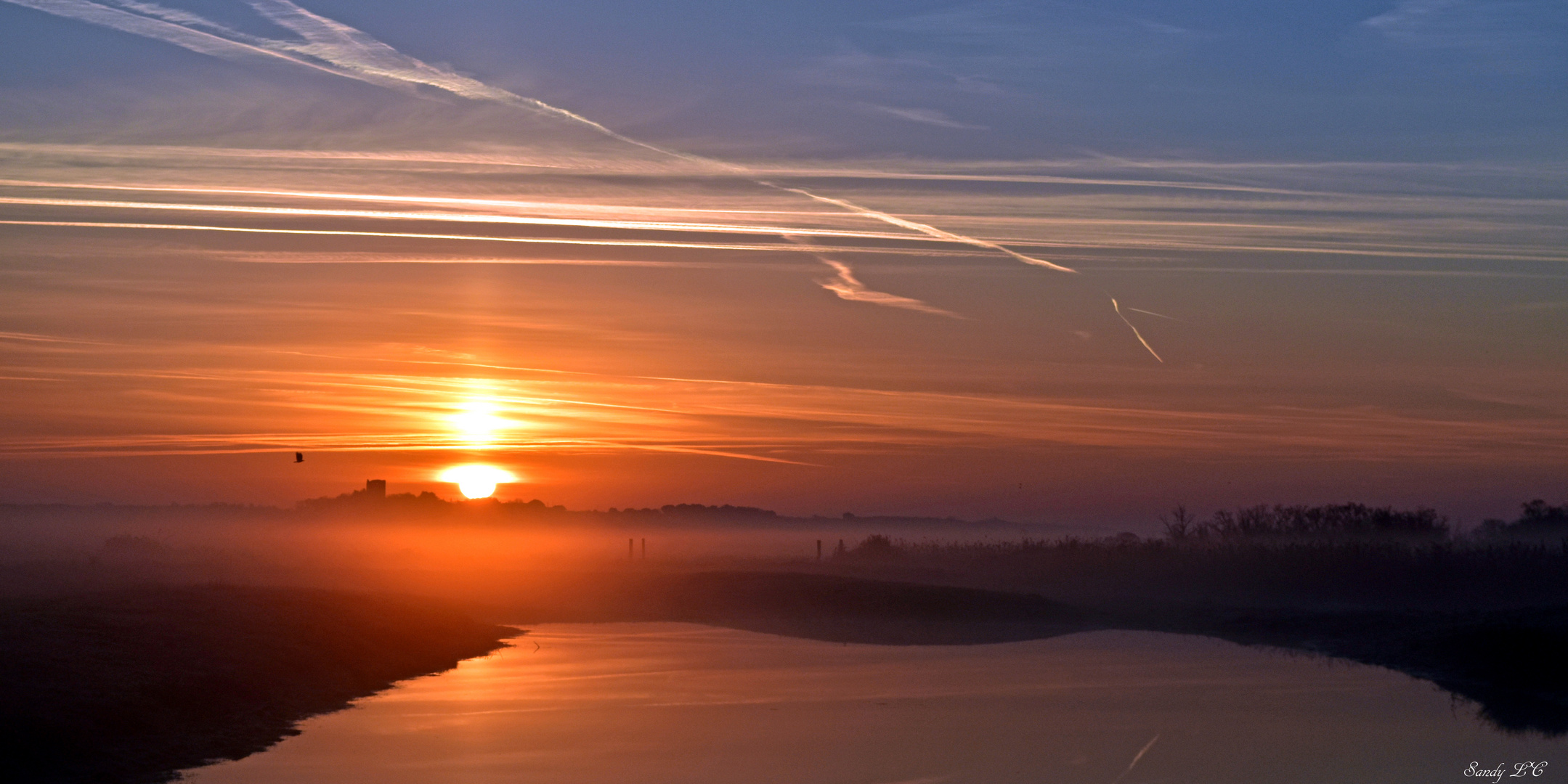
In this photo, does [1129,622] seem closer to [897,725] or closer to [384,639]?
[897,725]

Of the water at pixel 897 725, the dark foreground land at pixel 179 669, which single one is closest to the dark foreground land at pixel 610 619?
the dark foreground land at pixel 179 669

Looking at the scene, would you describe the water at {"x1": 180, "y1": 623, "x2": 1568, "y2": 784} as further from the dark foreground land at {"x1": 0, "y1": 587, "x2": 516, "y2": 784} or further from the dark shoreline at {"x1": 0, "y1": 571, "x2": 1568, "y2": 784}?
the dark shoreline at {"x1": 0, "y1": 571, "x2": 1568, "y2": 784}

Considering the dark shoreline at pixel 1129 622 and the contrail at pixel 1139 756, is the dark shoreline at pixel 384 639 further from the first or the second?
the contrail at pixel 1139 756

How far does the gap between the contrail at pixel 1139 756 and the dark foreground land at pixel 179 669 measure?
447 inches

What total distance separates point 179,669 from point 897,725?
1123 centimetres

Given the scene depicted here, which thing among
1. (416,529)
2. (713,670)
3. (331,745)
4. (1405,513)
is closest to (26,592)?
(713,670)

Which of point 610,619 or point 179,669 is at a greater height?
point 179,669

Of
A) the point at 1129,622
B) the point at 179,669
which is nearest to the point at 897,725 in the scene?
the point at 179,669

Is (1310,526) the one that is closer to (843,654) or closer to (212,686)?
(843,654)

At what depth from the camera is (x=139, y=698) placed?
17688 mm

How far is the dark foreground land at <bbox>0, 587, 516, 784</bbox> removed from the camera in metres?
15.5

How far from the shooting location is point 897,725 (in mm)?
19750

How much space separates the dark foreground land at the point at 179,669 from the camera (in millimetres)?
15500

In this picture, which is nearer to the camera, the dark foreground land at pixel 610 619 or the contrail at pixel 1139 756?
the contrail at pixel 1139 756
